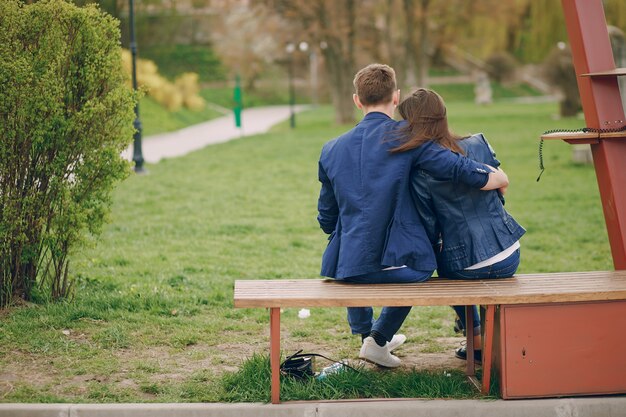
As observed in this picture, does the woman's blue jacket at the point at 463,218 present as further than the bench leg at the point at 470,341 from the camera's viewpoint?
No

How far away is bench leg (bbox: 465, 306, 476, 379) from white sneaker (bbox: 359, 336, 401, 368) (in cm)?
46

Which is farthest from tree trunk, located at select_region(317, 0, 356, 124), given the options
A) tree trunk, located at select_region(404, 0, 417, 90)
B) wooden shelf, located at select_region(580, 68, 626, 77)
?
wooden shelf, located at select_region(580, 68, 626, 77)

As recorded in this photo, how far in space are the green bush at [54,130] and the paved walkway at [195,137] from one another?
10531mm

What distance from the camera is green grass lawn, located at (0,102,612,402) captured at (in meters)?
5.11

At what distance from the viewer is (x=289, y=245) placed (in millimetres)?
10000

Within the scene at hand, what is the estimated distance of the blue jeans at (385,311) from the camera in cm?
504

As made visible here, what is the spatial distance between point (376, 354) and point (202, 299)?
221 centimetres

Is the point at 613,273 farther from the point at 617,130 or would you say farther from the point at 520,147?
the point at 520,147

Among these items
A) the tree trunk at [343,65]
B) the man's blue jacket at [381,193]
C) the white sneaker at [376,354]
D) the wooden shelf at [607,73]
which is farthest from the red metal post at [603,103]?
the tree trunk at [343,65]

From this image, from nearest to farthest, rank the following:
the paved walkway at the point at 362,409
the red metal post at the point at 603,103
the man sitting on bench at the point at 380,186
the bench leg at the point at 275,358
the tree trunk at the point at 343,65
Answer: the paved walkway at the point at 362,409, the bench leg at the point at 275,358, the man sitting on bench at the point at 380,186, the red metal post at the point at 603,103, the tree trunk at the point at 343,65

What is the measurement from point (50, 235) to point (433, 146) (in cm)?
301

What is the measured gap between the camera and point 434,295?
470cm

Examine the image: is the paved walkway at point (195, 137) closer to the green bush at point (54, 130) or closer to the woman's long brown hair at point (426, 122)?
the green bush at point (54, 130)

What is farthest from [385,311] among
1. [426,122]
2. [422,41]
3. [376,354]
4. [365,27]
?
[422,41]
